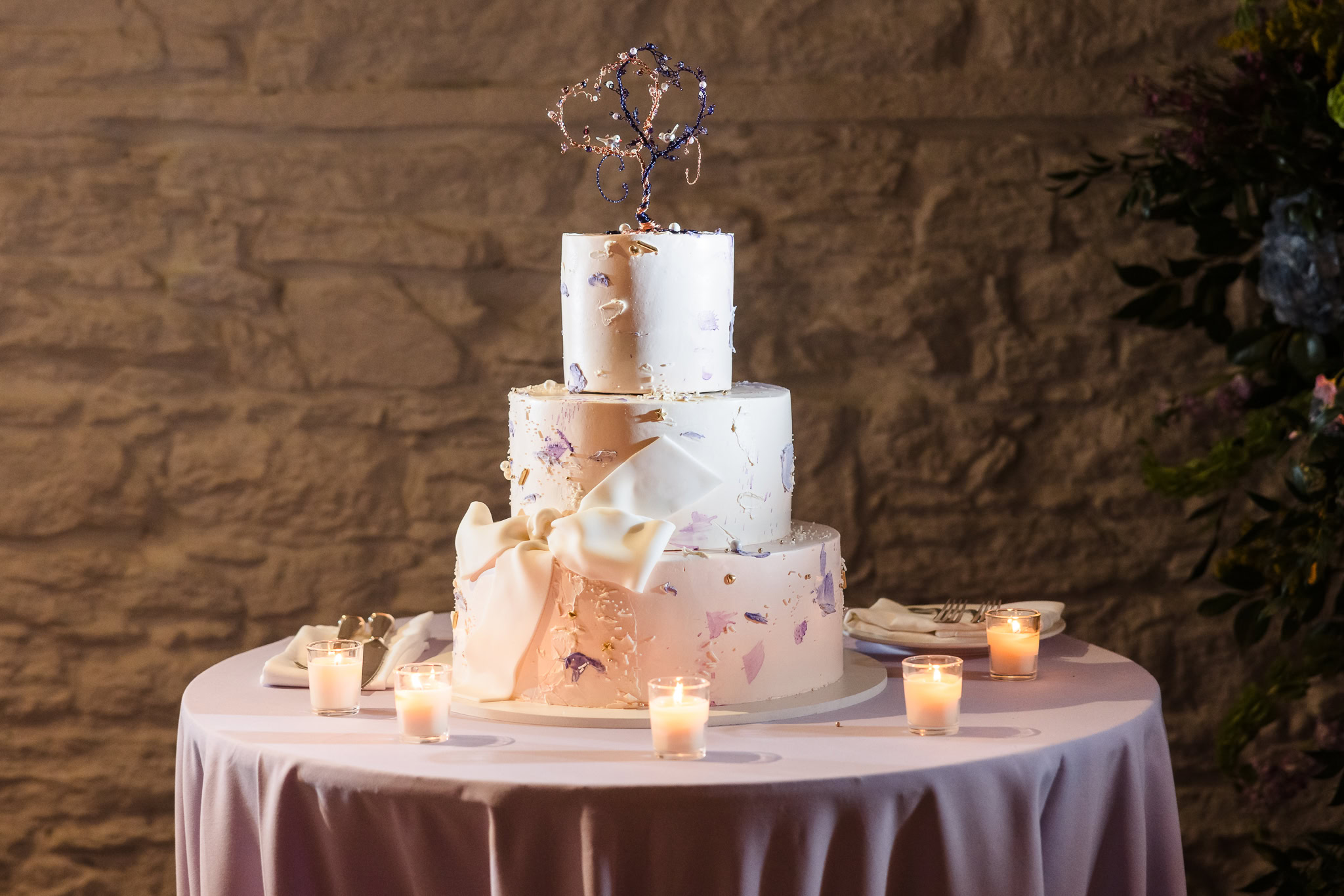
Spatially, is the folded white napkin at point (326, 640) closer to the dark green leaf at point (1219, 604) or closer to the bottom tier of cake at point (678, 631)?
the bottom tier of cake at point (678, 631)

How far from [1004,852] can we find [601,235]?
1003 mm

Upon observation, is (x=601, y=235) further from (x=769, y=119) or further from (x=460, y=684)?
(x=769, y=119)

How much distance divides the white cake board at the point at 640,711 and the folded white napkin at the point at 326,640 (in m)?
0.20

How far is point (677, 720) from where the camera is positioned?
1.68 metres

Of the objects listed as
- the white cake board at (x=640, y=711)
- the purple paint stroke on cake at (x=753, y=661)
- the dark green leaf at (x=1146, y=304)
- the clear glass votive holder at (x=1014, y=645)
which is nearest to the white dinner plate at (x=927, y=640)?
the clear glass votive holder at (x=1014, y=645)

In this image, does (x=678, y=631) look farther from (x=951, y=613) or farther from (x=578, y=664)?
(x=951, y=613)

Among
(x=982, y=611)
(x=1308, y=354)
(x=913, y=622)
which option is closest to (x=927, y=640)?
(x=913, y=622)

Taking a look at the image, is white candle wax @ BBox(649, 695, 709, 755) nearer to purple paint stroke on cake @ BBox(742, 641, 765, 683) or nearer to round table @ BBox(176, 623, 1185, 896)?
round table @ BBox(176, 623, 1185, 896)

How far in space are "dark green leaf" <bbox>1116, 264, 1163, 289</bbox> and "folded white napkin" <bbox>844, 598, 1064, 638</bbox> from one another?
0.66 meters

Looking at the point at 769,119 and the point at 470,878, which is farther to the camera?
the point at 769,119

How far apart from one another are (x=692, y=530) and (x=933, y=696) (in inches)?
16.3

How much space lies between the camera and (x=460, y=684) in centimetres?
201

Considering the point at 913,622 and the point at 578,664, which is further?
the point at 913,622

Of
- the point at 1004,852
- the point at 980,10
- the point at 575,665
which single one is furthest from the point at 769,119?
the point at 1004,852
